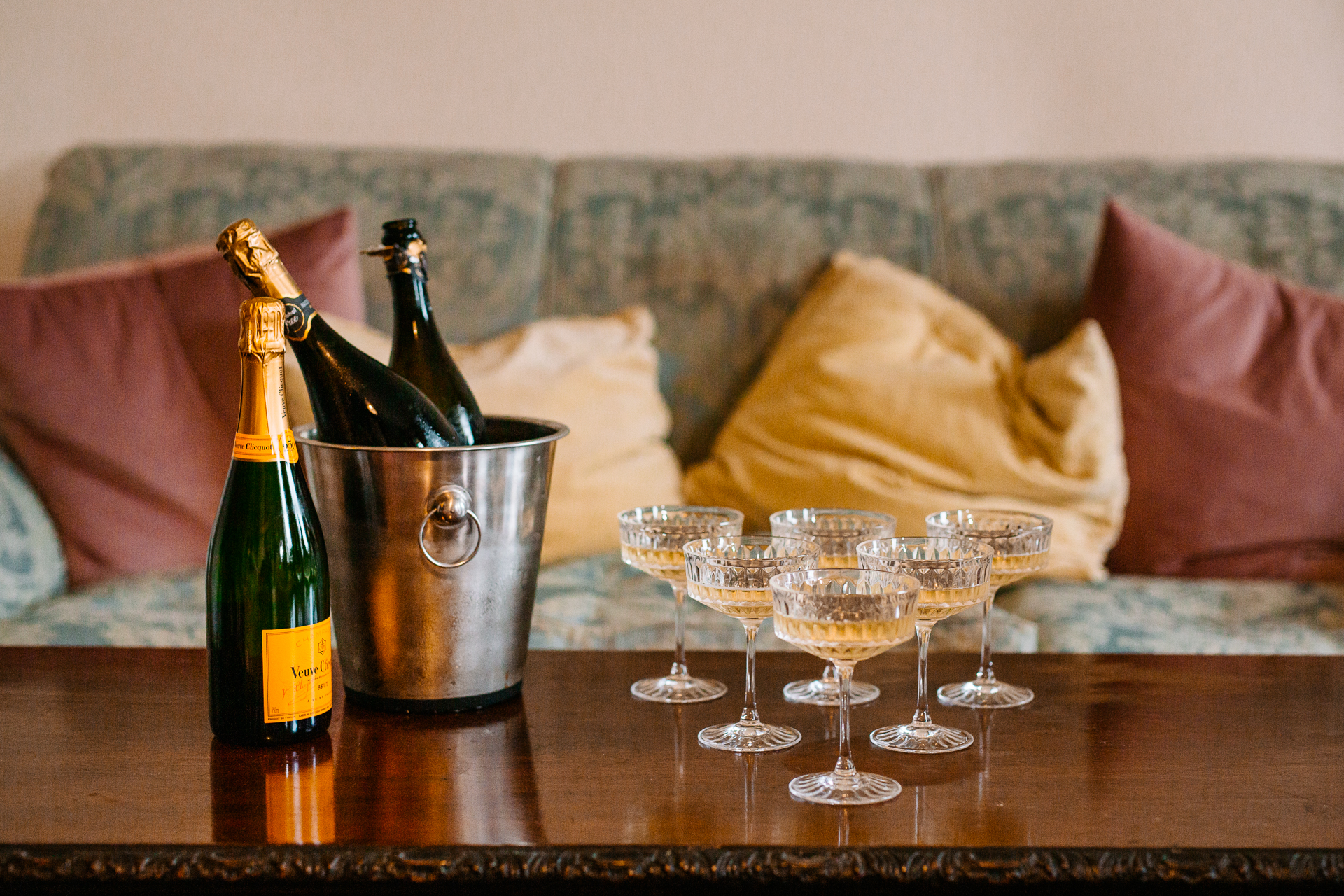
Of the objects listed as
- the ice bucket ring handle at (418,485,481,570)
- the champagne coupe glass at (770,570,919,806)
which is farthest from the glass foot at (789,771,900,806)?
the ice bucket ring handle at (418,485,481,570)

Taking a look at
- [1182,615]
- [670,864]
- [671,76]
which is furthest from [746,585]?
[671,76]

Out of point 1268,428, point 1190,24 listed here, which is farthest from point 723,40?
point 1268,428

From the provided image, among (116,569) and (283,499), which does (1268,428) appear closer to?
(283,499)

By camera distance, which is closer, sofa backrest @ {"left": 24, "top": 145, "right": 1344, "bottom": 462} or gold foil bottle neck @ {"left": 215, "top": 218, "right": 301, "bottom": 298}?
gold foil bottle neck @ {"left": 215, "top": 218, "right": 301, "bottom": 298}

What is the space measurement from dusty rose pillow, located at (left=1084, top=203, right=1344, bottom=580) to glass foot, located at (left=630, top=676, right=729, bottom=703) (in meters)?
0.99

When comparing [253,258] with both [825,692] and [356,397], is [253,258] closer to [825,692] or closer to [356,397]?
[356,397]

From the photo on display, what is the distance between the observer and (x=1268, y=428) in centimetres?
167

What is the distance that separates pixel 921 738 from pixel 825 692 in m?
0.12

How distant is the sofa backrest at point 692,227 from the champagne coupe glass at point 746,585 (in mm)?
1107

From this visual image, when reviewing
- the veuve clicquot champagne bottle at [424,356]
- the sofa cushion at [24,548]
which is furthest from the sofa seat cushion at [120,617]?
the veuve clicquot champagne bottle at [424,356]

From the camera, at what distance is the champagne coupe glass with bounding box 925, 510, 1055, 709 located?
0.90 meters

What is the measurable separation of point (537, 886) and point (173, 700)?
1.32 feet

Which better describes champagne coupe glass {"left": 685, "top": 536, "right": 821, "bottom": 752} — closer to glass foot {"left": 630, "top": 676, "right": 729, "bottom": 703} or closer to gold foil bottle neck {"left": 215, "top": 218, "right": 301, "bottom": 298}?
glass foot {"left": 630, "top": 676, "right": 729, "bottom": 703}

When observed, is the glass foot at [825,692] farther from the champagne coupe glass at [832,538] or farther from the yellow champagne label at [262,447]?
the yellow champagne label at [262,447]
